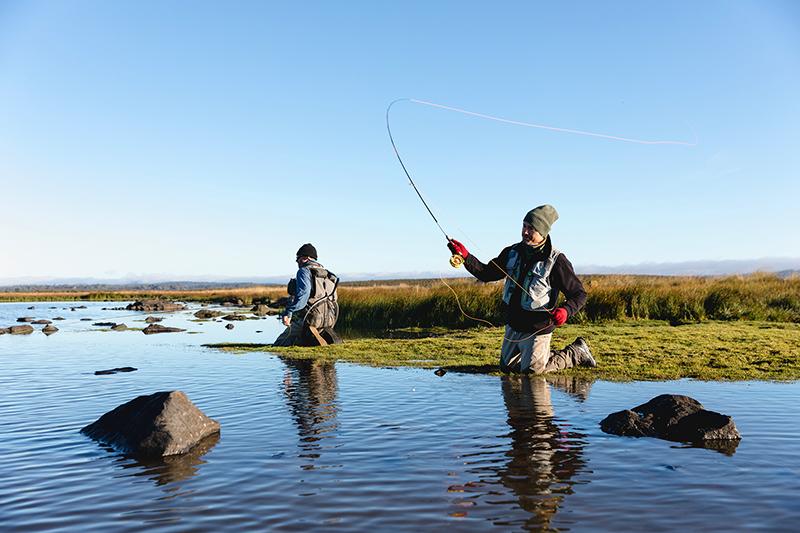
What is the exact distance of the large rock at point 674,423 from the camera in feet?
22.2

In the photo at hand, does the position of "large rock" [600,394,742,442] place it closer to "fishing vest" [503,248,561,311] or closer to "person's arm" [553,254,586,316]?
"person's arm" [553,254,586,316]

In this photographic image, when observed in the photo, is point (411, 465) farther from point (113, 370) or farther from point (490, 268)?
point (113, 370)

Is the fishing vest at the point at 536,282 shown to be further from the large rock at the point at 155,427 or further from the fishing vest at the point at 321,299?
the fishing vest at the point at 321,299

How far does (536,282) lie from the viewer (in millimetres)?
10469

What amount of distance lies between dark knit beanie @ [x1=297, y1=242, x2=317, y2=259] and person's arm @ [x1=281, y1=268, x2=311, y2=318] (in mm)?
383

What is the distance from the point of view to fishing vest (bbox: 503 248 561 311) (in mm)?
10359

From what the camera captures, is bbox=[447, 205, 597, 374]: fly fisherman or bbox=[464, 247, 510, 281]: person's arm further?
bbox=[464, 247, 510, 281]: person's arm

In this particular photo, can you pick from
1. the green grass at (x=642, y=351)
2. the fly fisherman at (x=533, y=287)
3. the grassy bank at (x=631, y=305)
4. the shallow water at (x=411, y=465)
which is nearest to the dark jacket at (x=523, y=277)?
the fly fisherman at (x=533, y=287)

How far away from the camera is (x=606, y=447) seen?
6.50 m

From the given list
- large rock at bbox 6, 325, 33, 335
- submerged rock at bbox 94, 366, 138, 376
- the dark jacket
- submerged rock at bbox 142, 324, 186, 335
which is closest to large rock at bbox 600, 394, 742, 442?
the dark jacket

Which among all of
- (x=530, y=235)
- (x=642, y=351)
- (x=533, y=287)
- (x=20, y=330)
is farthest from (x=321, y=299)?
(x=20, y=330)

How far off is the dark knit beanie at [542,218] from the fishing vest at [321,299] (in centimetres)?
626

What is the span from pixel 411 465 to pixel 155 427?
2.71m

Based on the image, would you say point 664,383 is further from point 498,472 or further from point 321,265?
point 321,265
